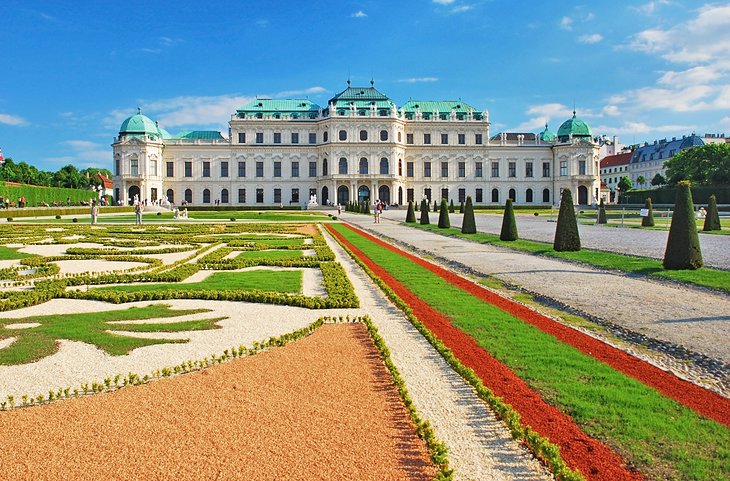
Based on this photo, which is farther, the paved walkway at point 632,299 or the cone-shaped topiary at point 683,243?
the cone-shaped topiary at point 683,243

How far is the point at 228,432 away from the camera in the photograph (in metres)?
4.36

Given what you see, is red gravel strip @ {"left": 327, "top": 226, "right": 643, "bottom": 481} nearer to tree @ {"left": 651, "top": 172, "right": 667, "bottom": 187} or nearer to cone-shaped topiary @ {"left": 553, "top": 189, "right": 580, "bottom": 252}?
cone-shaped topiary @ {"left": 553, "top": 189, "right": 580, "bottom": 252}

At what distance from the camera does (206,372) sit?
5.82 metres

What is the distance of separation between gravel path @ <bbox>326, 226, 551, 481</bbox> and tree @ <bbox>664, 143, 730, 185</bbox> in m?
72.0

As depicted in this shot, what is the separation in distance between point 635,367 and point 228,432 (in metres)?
4.04

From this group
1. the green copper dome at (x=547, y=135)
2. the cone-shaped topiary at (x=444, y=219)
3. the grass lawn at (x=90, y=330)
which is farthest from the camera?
the green copper dome at (x=547, y=135)

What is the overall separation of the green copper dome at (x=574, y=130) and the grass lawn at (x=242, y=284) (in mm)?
75885

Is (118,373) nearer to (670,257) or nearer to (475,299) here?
(475,299)

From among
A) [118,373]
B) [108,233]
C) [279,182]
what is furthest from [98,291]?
[279,182]

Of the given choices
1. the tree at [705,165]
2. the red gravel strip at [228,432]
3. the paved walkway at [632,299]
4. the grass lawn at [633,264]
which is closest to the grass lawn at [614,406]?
the red gravel strip at [228,432]

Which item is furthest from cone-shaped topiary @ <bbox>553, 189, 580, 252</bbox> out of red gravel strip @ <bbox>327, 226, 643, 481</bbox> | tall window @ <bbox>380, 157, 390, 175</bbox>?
tall window @ <bbox>380, 157, 390, 175</bbox>

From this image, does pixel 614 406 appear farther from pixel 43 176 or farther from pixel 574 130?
pixel 43 176

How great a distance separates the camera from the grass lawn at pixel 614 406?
3.86m

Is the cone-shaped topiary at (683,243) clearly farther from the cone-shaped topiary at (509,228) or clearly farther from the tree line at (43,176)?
the tree line at (43,176)
